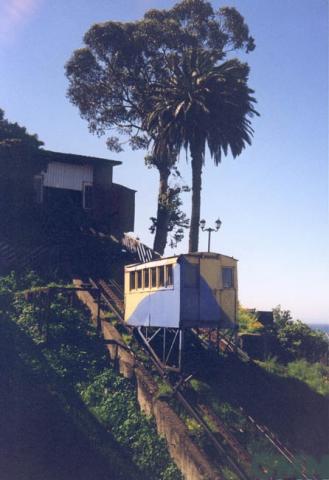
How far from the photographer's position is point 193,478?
15.1m

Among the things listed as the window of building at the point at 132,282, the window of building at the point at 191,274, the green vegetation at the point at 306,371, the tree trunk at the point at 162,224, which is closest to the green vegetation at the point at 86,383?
the window of building at the point at 132,282

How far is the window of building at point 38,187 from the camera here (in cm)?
3609

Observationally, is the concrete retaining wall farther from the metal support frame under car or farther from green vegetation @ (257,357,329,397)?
green vegetation @ (257,357,329,397)

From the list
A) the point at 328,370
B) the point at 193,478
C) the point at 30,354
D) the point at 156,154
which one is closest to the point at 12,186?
the point at 156,154

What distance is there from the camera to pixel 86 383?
19672 mm

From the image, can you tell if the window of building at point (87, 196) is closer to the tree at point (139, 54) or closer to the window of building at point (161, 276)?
the tree at point (139, 54)

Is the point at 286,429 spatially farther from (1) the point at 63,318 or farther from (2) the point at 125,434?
(1) the point at 63,318

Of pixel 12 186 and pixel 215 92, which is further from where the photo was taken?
pixel 215 92

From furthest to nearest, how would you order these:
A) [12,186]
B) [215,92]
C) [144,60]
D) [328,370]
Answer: [144,60] → [215,92] → [12,186] → [328,370]

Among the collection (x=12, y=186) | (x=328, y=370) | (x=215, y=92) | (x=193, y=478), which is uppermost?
(x=215, y=92)

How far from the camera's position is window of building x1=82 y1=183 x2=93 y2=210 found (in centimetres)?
3753

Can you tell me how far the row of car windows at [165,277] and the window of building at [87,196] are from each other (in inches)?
589

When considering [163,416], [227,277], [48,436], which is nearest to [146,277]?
[227,277]

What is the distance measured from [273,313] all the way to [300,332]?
311 cm
